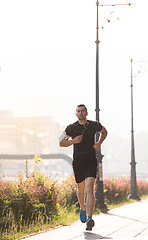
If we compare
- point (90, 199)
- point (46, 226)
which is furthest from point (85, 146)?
point (46, 226)

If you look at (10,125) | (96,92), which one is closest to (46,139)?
(10,125)

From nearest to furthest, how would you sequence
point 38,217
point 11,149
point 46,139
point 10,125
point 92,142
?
point 92,142 → point 38,217 → point 11,149 → point 10,125 → point 46,139

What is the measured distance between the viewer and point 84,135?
879 centimetres

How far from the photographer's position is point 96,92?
16.6m

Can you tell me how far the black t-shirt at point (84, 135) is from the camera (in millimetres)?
8789

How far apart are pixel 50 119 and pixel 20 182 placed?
139943mm

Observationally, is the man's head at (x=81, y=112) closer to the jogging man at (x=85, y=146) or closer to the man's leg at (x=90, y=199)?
the jogging man at (x=85, y=146)

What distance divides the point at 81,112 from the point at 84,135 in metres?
0.42

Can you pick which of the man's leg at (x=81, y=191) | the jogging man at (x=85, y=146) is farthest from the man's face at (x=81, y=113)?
the man's leg at (x=81, y=191)

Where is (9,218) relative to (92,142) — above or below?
below

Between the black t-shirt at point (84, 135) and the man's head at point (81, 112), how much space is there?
0.16 meters

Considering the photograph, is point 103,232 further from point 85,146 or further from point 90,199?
point 85,146

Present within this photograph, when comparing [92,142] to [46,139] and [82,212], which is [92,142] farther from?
[46,139]

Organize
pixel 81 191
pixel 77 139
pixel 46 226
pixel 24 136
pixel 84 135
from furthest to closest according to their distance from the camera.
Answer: pixel 24 136 → pixel 46 226 → pixel 81 191 → pixel 84 135 → pixel 77 139
